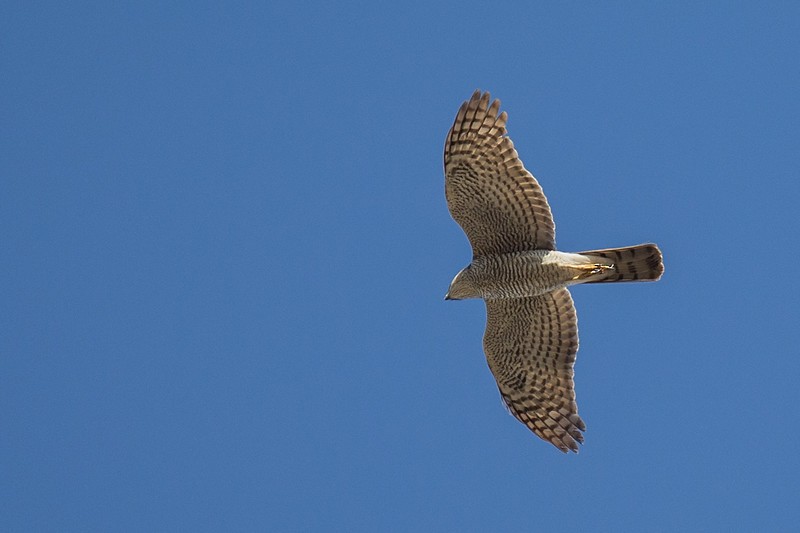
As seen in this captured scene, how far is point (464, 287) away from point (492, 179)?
4.86 feet

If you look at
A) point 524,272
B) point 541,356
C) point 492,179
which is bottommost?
point 541,356

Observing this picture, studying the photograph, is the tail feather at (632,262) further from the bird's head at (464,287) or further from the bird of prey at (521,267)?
the bird's head at (464,287)

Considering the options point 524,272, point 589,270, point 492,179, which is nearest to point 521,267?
point 524,272

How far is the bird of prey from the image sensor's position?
12953 millimetres

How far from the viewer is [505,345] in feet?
47.2

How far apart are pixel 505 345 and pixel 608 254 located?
80.8 inches

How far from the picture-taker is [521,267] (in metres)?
13.2

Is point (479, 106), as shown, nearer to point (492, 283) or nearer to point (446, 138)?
point (446, 138)

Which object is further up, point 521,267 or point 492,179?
point 492,179

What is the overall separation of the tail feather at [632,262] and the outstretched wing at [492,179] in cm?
67

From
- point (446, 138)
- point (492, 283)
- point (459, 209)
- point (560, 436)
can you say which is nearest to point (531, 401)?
point (560, 436)

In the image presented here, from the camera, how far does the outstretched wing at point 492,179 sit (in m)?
12.9

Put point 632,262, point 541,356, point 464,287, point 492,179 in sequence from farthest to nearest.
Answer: point 541,356, point 464,287, point 632,262, point 492,179

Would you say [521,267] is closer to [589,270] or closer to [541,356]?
A: [589,270]
